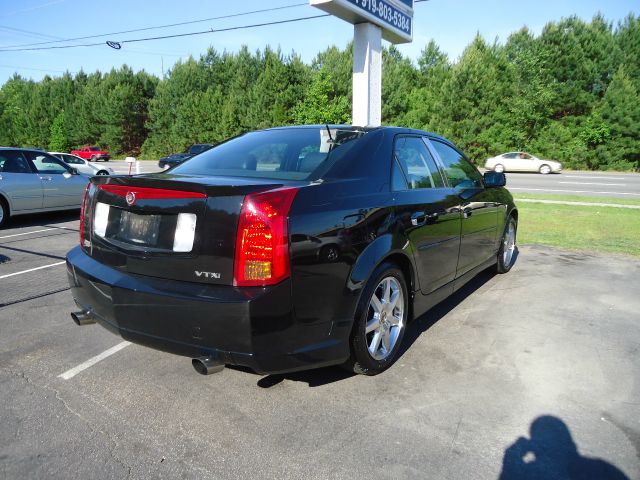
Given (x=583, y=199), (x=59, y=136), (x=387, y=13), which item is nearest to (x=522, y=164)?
(x=583, y=199)

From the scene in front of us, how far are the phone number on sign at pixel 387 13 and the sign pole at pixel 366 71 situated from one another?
30 cm

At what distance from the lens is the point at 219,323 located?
92.3 inches

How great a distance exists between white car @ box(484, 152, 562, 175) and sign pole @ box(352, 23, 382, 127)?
21.0 m

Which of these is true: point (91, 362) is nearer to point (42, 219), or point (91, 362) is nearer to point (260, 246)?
point (260, 246)

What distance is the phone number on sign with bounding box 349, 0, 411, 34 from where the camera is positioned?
1047 cm

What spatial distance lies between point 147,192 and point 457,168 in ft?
9.79

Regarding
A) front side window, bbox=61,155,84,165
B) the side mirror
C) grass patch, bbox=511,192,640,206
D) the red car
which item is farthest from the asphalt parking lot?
the red car

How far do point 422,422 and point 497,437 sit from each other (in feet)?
1.27

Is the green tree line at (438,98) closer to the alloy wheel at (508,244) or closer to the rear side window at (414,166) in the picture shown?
the alloy wheel at (508,244)

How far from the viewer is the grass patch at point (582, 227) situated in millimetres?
7637

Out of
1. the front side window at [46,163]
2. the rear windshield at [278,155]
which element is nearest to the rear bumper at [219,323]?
the rear windshield at [278,155]

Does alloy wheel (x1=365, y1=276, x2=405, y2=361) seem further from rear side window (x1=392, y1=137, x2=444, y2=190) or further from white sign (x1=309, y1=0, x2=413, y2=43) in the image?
white sign (x1=309, y1=0, x2=413, y2=43)

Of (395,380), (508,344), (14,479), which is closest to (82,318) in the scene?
(14,479)

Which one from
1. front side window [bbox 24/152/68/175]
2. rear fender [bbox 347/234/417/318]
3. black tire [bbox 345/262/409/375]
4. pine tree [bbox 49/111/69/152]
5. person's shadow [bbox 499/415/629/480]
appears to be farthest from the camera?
pine tree [bbox 49/111/69/152]
